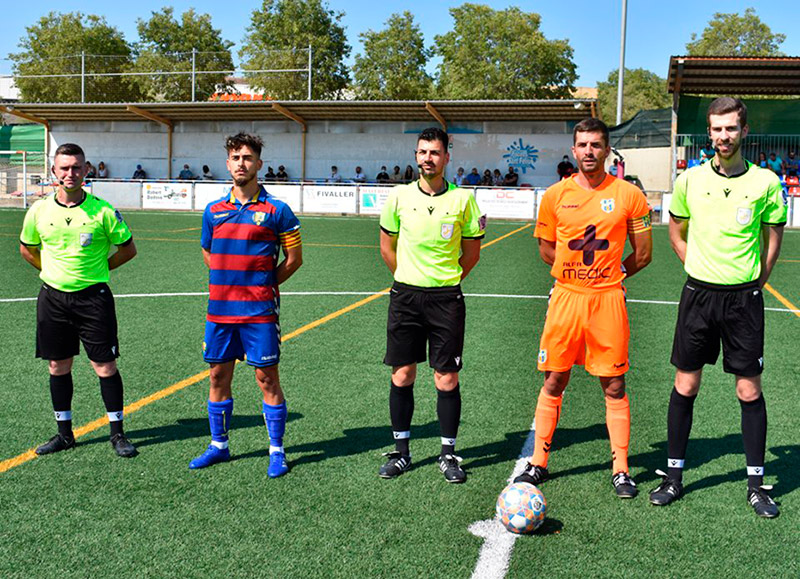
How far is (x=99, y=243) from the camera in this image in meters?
5.11

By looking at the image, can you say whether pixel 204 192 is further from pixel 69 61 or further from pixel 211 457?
pixel 69 61

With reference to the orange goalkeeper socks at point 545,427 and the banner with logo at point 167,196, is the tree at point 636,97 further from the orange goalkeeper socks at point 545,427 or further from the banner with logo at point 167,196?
the orange goalkeeper socks at point 545,427

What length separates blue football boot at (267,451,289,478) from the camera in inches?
183

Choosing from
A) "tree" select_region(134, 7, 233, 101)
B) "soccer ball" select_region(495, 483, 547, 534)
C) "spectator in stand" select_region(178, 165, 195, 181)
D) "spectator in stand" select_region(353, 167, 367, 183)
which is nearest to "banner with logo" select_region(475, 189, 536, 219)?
"spectator in stand" select_region(353, 167, 367, 183)

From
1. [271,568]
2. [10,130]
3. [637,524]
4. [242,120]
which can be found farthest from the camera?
[10,130]

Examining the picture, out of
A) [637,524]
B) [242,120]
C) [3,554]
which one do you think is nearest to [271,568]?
[3,554]

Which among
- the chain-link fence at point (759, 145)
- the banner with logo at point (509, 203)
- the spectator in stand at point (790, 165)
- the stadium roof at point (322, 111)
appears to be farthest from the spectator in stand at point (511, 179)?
the spectator in stand at point (790, 165)

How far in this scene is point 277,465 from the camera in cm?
470

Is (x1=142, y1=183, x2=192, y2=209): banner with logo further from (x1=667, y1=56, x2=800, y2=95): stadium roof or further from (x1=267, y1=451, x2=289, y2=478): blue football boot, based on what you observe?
(x1=267, y1=451, x2=289, y2=478): blue football boot

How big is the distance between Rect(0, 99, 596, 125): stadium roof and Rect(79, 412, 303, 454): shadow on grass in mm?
26826

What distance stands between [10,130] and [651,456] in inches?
1817

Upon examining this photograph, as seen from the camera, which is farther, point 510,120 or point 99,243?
point 510,120

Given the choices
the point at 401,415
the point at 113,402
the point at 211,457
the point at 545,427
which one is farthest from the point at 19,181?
the point at 545,427

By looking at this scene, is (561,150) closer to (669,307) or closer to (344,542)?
(669,307)
